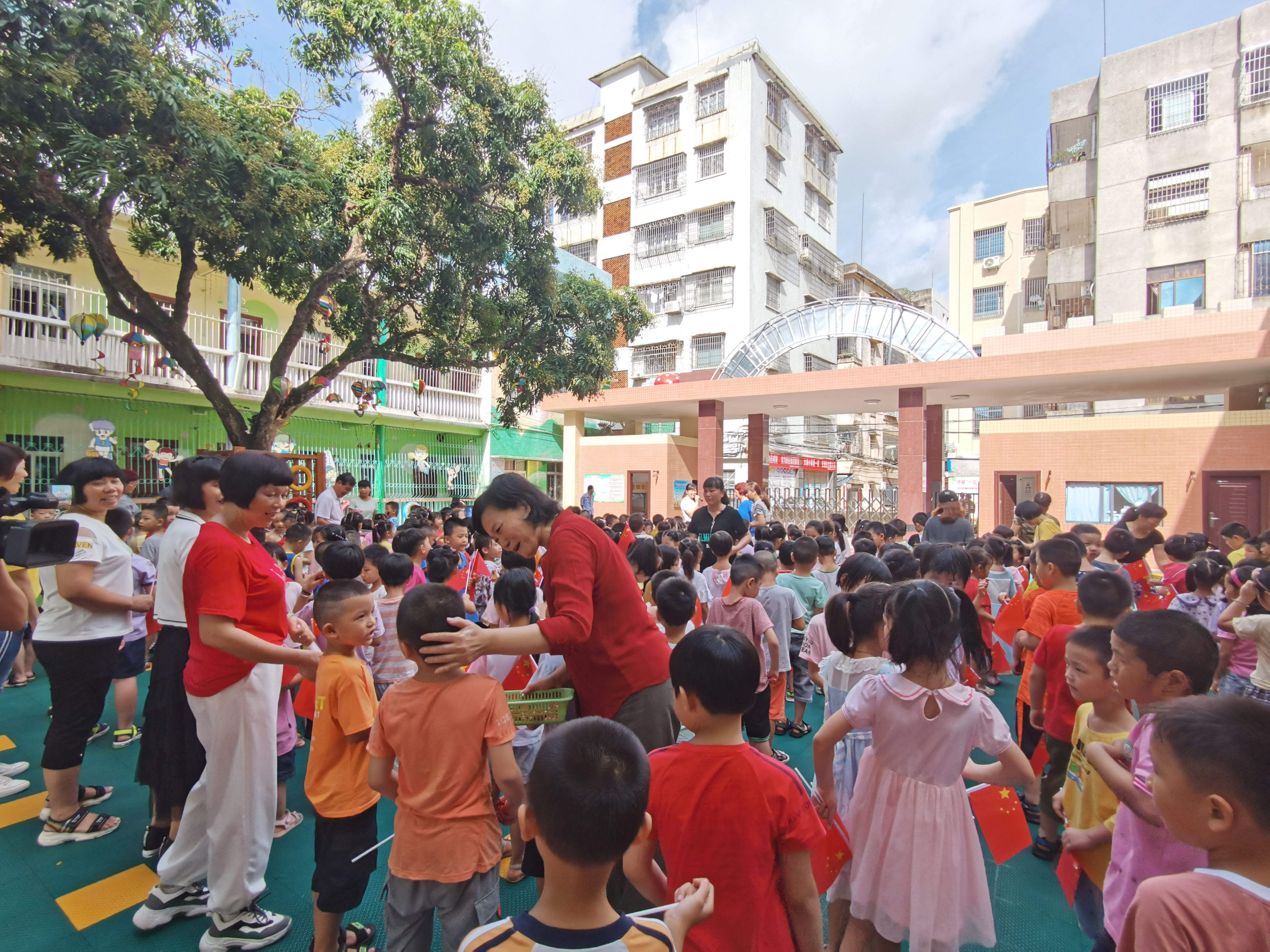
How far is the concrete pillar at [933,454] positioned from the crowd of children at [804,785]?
10251mm

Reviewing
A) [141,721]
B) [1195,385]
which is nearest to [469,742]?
[141,721]

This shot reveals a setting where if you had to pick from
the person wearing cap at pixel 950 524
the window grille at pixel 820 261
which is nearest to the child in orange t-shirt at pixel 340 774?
the person wearing cap at pixel 950 524

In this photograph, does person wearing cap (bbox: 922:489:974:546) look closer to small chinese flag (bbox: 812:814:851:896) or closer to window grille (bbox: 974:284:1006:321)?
small chinese flag (bbox: 812:814:851:896)

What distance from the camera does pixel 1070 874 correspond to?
2018 mm

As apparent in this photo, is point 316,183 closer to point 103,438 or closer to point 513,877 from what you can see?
point 103,438

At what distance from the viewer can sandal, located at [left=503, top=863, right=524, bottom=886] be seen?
9.46 feet

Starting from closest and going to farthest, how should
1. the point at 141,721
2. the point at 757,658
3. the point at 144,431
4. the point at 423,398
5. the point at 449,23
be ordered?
the point at 757,658 < the point at 141,721 < the point at 449,23 < the point at 144,431 < the point at 423,398

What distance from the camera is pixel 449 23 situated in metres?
7.97

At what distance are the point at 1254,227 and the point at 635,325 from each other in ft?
57.1

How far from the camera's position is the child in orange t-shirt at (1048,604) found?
3291 mm

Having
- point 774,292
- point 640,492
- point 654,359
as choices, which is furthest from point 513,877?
point 774,292

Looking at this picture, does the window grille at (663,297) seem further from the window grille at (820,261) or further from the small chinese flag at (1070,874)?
the small chinese flag at (1070,874)

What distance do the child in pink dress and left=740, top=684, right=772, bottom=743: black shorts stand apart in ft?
5.19

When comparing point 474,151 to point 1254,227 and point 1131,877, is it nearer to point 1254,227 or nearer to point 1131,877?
point 1131,877
